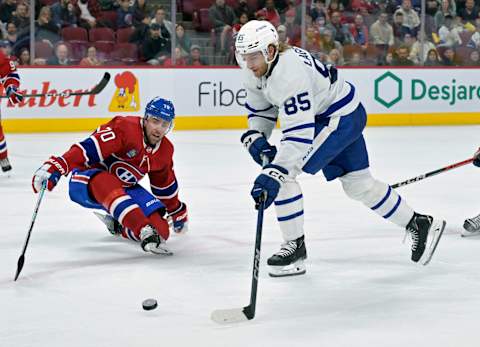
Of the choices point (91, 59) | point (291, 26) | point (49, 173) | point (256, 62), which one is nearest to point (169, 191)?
point (49, 173)

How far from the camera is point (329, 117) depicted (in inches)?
146

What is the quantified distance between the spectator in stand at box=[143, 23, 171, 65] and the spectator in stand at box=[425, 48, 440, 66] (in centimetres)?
325

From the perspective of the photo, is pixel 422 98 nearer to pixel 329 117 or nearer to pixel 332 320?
pixel 329 117

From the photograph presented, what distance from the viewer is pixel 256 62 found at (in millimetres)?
3445

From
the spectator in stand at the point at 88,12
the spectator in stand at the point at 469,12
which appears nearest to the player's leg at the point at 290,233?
the spectator in stand at the point at 88,12

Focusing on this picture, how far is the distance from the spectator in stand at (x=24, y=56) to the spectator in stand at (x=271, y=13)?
9.28 ft

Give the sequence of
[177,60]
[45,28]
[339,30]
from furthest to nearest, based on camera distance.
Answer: [339,30], [177,60], [45,28]

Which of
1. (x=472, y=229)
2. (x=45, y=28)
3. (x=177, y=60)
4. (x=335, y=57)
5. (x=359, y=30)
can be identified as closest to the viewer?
(x=472, y=229)

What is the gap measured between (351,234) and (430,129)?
6.70 metres

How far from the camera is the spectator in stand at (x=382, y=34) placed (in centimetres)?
1180

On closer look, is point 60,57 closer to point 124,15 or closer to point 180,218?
point 124,15

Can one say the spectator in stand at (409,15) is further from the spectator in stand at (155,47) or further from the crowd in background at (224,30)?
the spectator in stand at (155,47)

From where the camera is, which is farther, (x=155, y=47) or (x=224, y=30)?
(x=224, y=30)

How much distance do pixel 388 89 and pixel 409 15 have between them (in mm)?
1003
